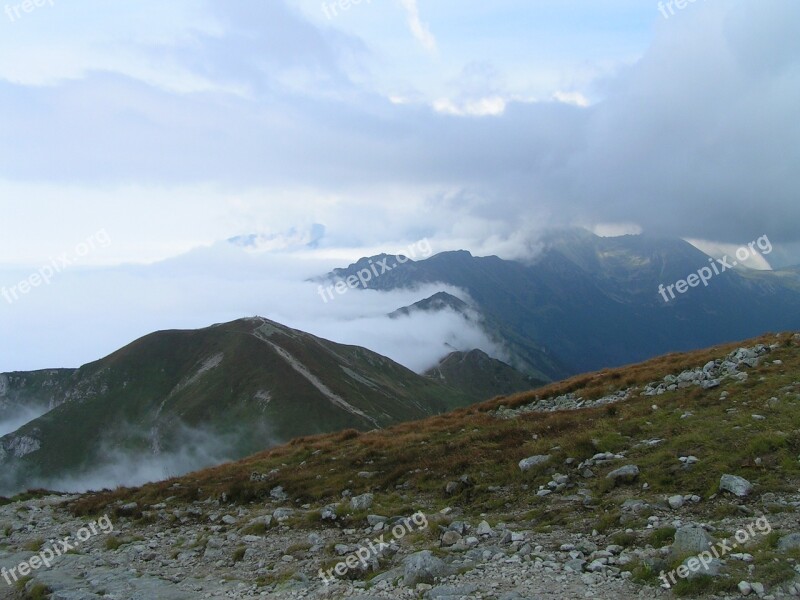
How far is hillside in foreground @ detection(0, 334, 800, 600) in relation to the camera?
11.1 m

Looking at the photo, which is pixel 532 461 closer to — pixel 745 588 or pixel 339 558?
pixel 339 558

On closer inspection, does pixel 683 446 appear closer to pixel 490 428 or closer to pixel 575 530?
pixel 575 530

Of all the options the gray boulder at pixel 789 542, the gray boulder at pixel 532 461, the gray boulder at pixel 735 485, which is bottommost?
the gray boulder at pixel 789 542

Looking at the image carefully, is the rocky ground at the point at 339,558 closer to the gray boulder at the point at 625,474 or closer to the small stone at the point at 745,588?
the small stone at the point at 745,588

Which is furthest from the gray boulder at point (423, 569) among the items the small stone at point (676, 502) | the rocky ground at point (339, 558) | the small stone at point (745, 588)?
the small stone at point (676, 502)

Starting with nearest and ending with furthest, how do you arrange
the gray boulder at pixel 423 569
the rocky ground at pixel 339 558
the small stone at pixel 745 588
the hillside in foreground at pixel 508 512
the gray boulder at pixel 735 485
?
the small stone at pixel 745 588
the rocky ground at pixel 339 558
the hillside in foreground at pixel 508 512
the gray boulder at pixel 423 569
the gray boulder at pixel 735 485

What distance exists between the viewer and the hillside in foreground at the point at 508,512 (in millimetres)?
11102

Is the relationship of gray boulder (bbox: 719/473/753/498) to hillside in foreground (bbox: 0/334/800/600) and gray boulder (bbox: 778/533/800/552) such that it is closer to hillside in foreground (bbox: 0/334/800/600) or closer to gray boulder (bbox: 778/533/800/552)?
hillside in foreground (bbox: 0/334/800/600)

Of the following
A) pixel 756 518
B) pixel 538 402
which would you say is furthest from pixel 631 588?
pixel 538 402

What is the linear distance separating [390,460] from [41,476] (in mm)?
226946

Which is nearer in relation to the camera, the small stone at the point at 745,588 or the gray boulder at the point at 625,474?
the small stone at the point at 745,588

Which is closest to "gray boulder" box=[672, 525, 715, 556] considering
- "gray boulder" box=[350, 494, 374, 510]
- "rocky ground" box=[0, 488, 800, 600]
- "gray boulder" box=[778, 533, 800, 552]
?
"rocky ground" box=[0, 488, 800, 600]

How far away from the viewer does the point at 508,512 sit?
52.3 feet

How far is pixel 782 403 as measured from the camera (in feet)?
60.3
